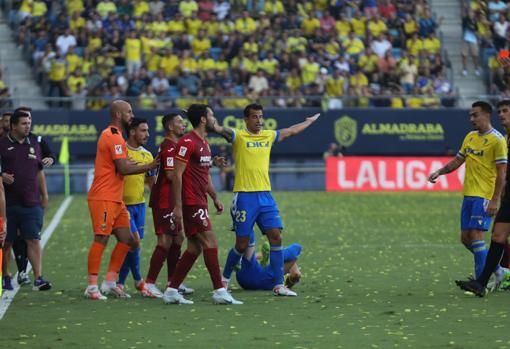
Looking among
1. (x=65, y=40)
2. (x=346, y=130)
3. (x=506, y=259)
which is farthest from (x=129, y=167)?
(x=65, y=40)

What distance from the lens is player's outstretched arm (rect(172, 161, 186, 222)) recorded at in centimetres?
1248

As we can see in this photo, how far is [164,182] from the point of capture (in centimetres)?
1375

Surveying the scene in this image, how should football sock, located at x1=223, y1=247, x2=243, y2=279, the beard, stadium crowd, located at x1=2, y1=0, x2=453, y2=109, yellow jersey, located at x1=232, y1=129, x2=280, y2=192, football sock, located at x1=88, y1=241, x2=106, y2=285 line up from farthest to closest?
stadium crowd, located at x1=2, y1=0, x2=453, y2=109
football sock, located at x1=223, y1=247, x2=243, y2=279
yellow jersey, located at x1=232, y1=129, x2=280, y2=192
the beard
football sock, located at x1=88, y1=241, x2=106, y2=285

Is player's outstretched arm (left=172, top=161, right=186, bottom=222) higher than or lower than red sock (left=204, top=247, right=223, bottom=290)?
higher

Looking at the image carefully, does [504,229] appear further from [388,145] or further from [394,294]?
[388,145]

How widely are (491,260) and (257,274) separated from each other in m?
2.60

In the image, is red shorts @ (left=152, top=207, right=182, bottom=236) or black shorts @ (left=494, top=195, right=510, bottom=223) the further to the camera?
red shorts @ (left=152, top=207, right=182, bottom=236)

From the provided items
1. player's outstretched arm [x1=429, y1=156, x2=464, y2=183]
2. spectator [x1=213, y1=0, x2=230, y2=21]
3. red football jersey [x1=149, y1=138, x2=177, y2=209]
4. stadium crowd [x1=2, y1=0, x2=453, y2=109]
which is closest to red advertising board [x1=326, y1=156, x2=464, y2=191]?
stadium crowd [x1=2, y1=0, x2=453, y2=109]

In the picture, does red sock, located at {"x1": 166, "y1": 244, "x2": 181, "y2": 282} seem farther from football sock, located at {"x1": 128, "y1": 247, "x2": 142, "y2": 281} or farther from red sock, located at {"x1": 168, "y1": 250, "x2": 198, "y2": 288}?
red sock, located at {"x1": 168, "y1": 250, "x2": 198, "y2": 288}

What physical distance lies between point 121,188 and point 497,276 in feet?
13.9

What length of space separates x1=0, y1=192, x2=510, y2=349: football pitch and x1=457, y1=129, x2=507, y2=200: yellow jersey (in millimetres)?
1164

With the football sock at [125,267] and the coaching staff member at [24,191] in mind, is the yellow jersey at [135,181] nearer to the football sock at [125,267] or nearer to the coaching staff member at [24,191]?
the football sock at [125,267]

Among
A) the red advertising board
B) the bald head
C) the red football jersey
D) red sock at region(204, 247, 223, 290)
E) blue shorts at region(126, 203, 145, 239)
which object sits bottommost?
the red advertising board

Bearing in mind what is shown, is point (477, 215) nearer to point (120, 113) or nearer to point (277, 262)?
point (277, 262)
